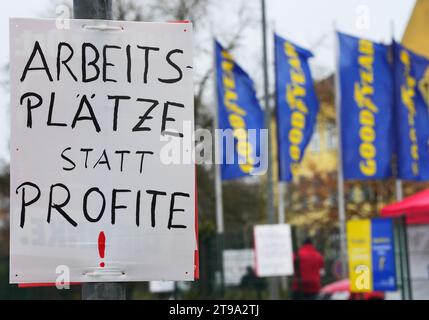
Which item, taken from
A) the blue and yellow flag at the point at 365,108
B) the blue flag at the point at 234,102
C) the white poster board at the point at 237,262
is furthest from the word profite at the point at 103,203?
the white poster board at the point at 237,262

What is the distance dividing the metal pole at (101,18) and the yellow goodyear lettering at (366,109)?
18.1 m

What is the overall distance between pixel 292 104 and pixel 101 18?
18044 millimetres

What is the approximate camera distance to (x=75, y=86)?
177 inches

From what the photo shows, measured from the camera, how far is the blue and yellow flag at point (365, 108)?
73.6 feet

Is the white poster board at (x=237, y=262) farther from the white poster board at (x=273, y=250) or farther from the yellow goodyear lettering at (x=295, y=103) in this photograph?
the white poster board at (x=273, y=250)

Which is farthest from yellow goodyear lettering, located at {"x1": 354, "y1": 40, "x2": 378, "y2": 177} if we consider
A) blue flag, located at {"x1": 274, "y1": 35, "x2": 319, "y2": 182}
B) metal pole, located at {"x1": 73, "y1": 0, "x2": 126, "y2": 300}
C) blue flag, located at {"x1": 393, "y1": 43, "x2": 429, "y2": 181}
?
metal pole, located at {"x1": 73, "y1": 0, "x2": 126, "y2": 300}

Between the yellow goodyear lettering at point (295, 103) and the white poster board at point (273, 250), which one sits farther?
the yellow goodyear lettering at point (295, 103)

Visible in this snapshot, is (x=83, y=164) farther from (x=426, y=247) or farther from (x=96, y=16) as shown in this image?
(x=426, y=247)

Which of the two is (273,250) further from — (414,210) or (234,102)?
(414,210)

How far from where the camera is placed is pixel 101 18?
4.59 meters

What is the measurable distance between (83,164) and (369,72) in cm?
1872

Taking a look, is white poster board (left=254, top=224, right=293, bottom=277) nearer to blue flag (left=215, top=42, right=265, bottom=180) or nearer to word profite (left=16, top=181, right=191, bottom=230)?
blue flag (left=215, top=42, right=265, bottom=180)

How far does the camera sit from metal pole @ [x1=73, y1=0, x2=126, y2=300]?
175 inches

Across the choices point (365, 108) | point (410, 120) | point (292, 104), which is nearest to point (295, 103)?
point (292, 104)
